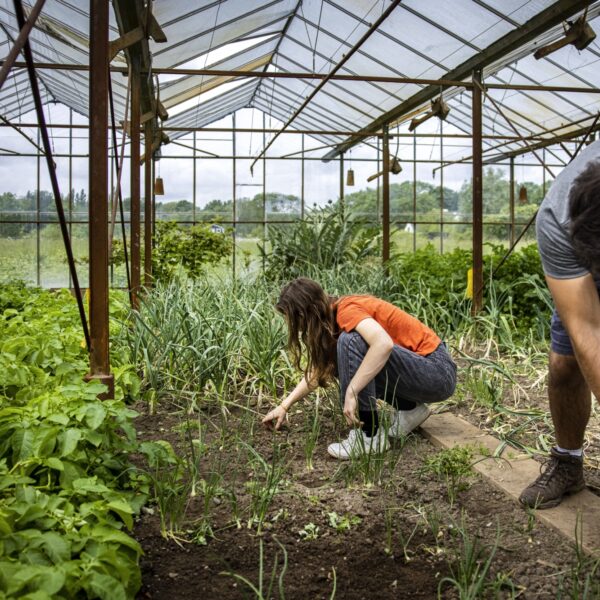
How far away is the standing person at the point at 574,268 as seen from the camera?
1.62 metres

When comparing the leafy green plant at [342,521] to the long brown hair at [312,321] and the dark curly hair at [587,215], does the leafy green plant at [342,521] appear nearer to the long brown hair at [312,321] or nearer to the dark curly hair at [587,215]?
the long brown hair at [312,321]

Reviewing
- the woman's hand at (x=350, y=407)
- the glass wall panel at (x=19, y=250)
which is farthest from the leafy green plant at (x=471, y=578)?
the glass wall panel at (x=19, y=250)

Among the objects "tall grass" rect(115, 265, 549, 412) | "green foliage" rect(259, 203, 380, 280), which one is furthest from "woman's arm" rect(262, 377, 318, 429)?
"green foliage" rect(259, 203, 380, 280)

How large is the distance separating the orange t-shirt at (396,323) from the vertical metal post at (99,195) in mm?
1074

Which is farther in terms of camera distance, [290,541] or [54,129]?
[54,129]

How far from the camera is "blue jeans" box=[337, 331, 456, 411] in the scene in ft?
9.86

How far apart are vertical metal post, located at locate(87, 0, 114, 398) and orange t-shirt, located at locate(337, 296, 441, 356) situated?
1074mm

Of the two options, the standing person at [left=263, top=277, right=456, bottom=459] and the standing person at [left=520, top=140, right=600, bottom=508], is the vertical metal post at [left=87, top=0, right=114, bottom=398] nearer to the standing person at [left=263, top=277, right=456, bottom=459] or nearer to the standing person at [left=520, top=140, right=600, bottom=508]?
the standing person at [left=263, top=277, right=456, bottom=459]

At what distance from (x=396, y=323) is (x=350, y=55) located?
367 cm

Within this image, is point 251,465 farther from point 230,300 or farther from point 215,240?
point 215,240

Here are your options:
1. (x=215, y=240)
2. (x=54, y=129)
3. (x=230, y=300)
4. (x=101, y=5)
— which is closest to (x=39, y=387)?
(x=101, y=5)

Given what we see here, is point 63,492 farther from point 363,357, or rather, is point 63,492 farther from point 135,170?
point 135,170

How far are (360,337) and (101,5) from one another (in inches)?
72.7

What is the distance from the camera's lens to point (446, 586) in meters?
1.89
